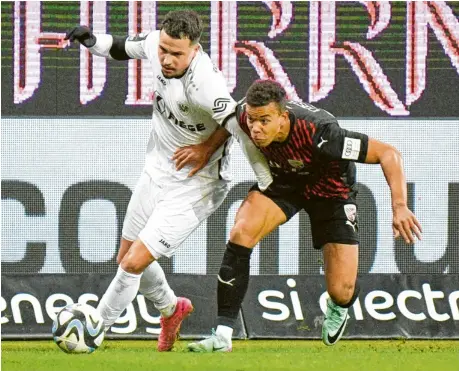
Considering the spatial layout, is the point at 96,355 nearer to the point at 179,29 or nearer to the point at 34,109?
the point at 179,29

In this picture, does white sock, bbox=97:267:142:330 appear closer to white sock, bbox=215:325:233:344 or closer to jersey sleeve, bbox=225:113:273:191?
white sock, bbox=215:325:233:344

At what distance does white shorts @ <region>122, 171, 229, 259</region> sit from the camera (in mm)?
7391

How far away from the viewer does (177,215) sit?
759 cm

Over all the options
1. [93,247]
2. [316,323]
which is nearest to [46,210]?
[93,247]

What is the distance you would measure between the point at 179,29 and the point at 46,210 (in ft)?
9.08

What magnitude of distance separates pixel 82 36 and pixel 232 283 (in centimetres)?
171

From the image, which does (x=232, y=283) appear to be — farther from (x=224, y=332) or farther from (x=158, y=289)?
(x=158, y=289)

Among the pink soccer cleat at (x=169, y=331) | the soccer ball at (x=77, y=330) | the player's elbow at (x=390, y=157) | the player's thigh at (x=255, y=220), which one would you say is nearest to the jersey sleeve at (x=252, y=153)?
the player's thigh at (x=255, y=220)

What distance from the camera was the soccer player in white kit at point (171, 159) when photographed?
7266 mm

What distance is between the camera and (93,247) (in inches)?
373

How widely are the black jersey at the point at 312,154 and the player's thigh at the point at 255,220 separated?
0.13m

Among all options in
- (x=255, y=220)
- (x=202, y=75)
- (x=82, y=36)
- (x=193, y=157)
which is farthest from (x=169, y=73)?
(x=255, y=220)

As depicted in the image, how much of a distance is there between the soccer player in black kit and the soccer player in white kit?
0.65ft

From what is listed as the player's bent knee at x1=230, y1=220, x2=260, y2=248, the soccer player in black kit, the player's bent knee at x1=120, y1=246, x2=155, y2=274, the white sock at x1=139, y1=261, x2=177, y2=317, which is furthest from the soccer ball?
the player's bent knee at x1=230, y1=220, x2=260, y2=248
